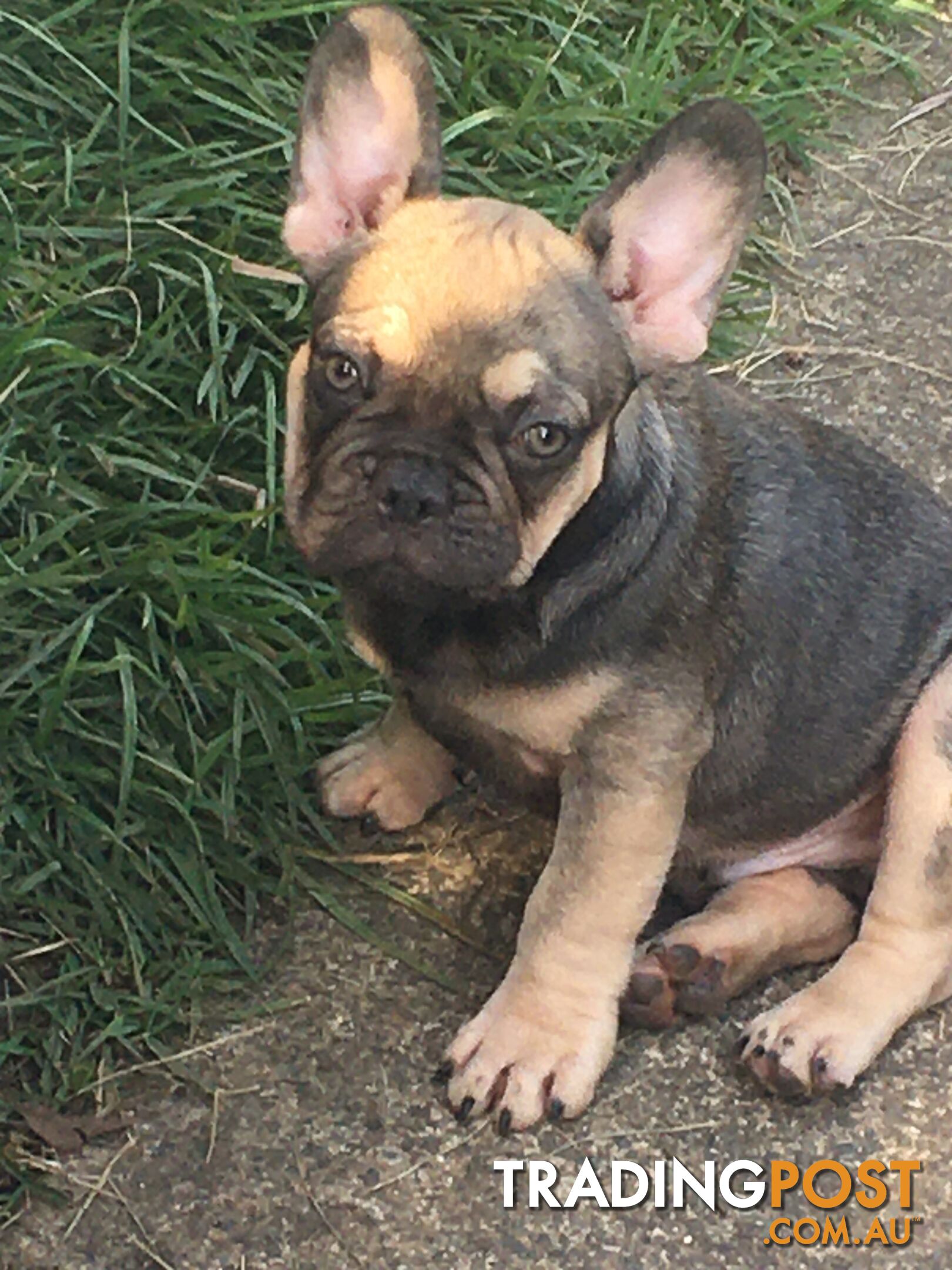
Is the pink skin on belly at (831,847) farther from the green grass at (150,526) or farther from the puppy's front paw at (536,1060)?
the green grass at (150,526)

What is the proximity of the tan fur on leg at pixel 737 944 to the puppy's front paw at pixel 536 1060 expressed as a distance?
0.50ft

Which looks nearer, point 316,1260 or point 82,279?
point 316,1260

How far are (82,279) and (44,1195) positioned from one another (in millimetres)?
2135

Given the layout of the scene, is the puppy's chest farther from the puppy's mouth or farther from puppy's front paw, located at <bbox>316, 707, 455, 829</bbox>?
puppy's front paw, located at <bbox>316, 707, 455, 829</bbox>

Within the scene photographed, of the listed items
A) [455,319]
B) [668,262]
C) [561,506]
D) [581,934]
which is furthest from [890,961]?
[455,319]

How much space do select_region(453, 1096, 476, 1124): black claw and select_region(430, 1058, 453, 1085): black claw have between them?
0.07 metres

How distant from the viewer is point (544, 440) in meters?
2.91

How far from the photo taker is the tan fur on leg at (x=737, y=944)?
3467 millimetres

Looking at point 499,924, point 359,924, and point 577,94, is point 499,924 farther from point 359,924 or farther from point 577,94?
point 577,94

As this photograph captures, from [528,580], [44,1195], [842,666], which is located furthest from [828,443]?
[44,1195]

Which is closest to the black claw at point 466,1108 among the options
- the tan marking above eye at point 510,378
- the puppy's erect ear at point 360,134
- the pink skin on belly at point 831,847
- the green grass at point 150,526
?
the green grass at point 150,526

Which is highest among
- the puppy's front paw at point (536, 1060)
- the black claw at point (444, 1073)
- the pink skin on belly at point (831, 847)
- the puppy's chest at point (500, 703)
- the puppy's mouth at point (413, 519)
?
the puppy's mouth at point (413, 519)

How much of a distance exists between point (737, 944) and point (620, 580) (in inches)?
33.4

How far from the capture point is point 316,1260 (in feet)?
10.3
